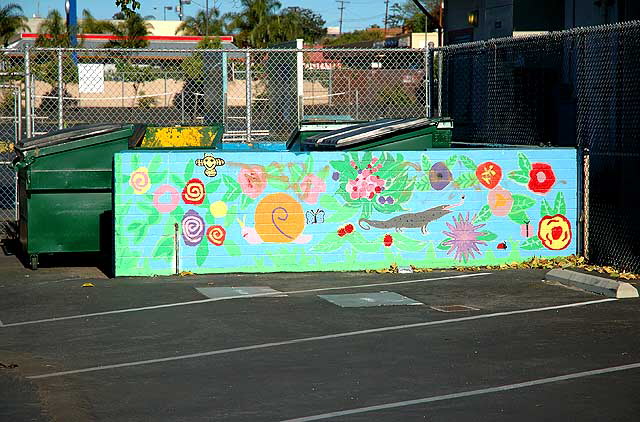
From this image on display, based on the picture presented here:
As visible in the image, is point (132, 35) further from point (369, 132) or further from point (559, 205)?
point (559, 205)

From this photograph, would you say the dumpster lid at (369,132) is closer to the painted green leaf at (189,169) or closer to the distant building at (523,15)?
the painted green leaf at (189,169)

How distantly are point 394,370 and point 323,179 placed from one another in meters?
4.80

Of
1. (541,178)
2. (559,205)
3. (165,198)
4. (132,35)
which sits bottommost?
(559,205)

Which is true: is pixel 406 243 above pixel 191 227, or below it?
below

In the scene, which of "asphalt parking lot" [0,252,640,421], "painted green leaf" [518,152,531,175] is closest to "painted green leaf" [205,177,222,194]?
"asphalt parking lot" [0,252,640,421]

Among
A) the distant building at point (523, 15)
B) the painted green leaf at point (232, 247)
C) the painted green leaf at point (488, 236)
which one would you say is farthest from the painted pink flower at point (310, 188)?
the distant building at point (523, 15)

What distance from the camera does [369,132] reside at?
11.6 metres

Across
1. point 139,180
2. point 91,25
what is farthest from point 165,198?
point 91,25

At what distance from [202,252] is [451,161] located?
3056 millimetres

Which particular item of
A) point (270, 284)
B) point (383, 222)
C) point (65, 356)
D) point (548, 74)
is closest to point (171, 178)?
point (270, 284)

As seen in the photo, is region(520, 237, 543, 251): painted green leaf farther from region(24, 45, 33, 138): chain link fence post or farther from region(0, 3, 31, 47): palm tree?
region(0, 3, 31, 47): palm tree

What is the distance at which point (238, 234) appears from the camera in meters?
11.2

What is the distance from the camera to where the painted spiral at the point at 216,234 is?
11164mm

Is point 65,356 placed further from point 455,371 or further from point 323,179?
point 323,179
